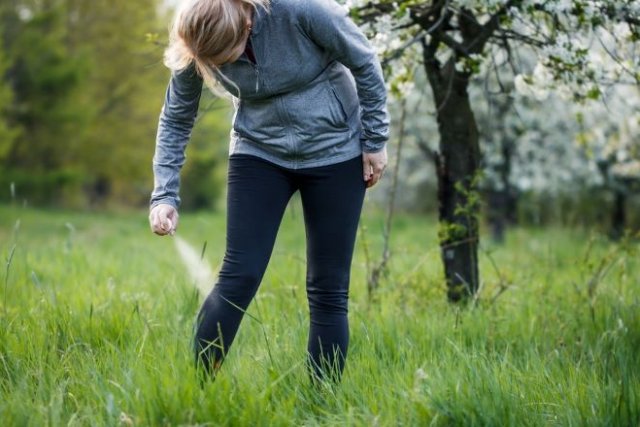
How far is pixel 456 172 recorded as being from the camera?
13.5ft

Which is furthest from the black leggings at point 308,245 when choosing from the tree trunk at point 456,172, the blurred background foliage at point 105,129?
the blurred background foliage at point 105,129

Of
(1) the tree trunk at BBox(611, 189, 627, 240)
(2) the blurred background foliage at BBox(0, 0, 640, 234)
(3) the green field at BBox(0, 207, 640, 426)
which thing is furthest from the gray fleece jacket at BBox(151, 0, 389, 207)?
(1) the tree trunk at BBox(611, 189, 627, 240)

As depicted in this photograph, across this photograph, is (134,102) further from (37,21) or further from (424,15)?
(424,15)

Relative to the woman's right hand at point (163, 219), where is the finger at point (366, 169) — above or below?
above

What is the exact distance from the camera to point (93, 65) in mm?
18609

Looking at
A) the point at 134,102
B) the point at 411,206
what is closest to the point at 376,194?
the point at 411,206

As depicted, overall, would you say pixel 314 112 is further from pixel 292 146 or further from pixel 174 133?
pixel 174 133

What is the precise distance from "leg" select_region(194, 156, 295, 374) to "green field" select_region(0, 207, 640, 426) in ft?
0.43

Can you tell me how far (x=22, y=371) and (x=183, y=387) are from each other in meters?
0.79

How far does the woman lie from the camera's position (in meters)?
2.51

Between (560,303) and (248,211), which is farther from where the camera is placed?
(560,303)

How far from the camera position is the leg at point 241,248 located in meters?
2.53

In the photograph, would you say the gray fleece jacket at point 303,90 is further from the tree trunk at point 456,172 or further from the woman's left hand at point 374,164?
the tree trunk at point 456,172

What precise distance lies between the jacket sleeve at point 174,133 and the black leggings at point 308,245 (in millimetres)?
230
